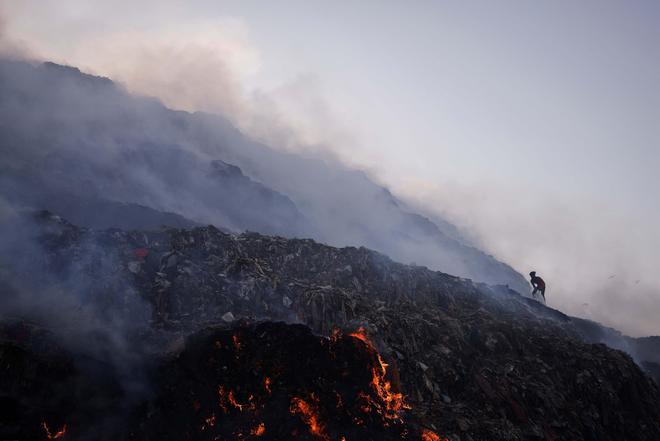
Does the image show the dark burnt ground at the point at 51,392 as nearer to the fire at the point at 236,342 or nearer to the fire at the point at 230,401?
the fire at the point at 230,401

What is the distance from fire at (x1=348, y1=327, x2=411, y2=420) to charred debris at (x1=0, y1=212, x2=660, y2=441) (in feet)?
0.26

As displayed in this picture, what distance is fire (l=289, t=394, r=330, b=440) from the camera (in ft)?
52.5

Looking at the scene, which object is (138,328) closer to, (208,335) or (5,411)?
(208,335)

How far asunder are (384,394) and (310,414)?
12.7 ft

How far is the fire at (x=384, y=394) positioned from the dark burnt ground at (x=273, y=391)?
0.06 m

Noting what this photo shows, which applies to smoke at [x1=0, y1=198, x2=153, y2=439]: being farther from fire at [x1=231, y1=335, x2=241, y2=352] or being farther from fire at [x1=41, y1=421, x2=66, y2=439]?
fire at [x1=231, y1=335, x2=241, y2=352]

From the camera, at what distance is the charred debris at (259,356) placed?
1562 centimetres

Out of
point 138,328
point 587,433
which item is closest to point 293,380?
point 138,328

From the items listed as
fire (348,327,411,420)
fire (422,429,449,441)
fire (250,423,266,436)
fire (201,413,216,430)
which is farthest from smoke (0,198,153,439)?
fire (422,429,449,441)

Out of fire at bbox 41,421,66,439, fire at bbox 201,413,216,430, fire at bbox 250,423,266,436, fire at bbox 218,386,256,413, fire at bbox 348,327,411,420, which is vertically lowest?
fire at bbox 41,421,66,439

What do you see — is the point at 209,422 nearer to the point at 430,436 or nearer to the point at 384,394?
the point at 384,394

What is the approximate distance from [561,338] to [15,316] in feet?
99.4

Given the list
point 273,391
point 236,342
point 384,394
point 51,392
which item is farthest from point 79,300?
point 384,394

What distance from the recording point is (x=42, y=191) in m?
59.1
